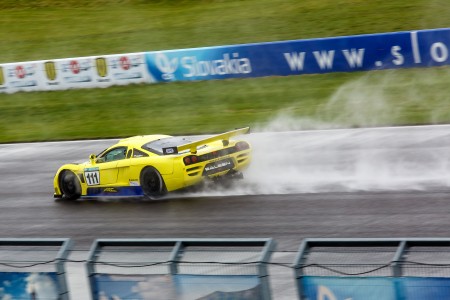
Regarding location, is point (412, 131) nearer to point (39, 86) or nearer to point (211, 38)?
point (39, 86)

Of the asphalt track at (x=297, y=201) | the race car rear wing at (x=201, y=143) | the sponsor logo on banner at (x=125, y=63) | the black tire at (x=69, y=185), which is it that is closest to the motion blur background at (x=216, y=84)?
the sponsor logo on banner at (x=125, y=63)

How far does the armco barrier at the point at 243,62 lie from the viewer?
76.7ft

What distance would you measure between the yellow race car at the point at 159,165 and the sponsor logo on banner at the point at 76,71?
12105mm

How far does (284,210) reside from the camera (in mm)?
13852

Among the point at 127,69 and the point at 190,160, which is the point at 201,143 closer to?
the point at 190,160

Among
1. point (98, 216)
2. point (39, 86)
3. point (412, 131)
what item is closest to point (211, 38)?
point (39, 86)

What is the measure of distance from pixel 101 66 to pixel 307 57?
7.35m

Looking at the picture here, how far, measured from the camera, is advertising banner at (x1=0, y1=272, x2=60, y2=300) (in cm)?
792

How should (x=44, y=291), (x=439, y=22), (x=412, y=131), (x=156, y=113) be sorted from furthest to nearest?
(x=439, y=22) < (x=156, y=113) < (x=412, y=131) < (x=44, y=291)

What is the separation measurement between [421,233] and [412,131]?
7888 mm

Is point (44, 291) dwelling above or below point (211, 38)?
below

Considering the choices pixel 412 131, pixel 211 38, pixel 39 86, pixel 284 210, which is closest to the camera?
pixel 284 210

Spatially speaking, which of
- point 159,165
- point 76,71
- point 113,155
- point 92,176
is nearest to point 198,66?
point 76,71

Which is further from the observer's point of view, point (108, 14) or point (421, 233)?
point (108, 14)
